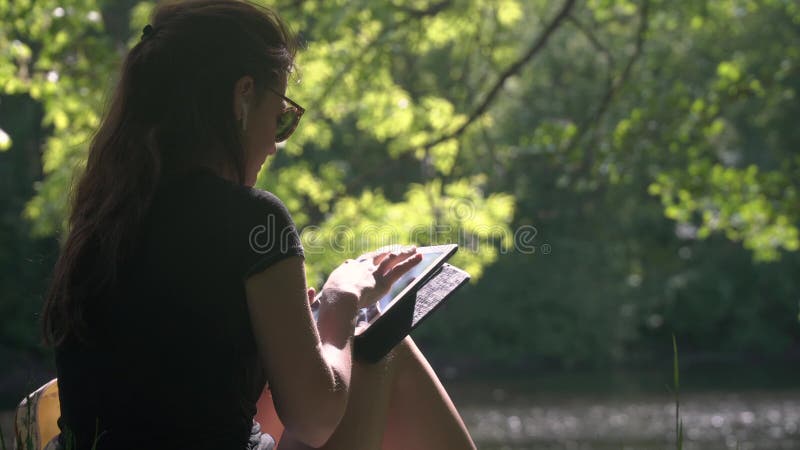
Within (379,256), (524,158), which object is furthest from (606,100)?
(379,256)

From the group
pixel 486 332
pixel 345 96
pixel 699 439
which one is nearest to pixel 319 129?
pixel 345 96

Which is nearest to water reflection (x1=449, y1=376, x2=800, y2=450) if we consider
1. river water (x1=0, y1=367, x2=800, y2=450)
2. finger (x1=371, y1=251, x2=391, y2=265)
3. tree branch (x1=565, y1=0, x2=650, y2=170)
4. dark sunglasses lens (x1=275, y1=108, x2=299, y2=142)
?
river water (x1=0, y1=367, x2=800, y2=450)

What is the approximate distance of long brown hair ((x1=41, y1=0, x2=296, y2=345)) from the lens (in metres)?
→ 1.73

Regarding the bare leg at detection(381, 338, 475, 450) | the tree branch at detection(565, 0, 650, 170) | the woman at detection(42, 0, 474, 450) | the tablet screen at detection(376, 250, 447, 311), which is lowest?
the tree branch at detection(565, 0, 650, 170)

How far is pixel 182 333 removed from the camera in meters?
1.66

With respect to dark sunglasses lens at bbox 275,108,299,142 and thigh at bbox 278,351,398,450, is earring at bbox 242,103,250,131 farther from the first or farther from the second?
thigh at bbox 278,351,398,450

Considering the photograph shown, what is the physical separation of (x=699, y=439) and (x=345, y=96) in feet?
32.6

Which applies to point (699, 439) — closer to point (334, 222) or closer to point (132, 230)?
point (334, 222)

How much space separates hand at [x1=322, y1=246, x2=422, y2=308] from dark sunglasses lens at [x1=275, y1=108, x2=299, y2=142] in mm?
268

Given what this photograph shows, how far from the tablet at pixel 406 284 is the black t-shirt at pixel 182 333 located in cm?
29

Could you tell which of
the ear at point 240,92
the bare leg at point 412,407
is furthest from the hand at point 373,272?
the ear at point 240,92

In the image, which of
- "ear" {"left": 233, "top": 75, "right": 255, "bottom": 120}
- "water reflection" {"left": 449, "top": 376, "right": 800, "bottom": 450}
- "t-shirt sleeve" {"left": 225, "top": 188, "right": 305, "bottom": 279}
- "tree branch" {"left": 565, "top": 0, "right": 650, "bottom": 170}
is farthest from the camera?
"water reflection" {"left": 449, "top": 376, "right": 800, "bottom": 450}

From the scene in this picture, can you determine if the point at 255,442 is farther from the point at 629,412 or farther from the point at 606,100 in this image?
the point at 629,412

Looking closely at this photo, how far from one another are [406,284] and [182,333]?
1.62 ft
